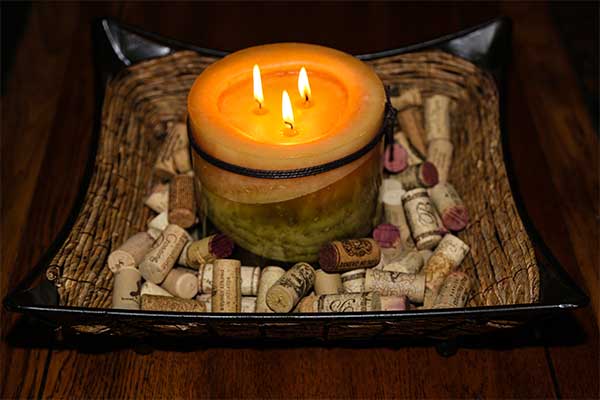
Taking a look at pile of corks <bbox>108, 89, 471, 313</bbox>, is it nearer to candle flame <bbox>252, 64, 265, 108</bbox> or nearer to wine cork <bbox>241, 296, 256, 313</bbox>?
wine cork <bbox>241, 296, 256, 313</bbox>

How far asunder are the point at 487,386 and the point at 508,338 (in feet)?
0.28

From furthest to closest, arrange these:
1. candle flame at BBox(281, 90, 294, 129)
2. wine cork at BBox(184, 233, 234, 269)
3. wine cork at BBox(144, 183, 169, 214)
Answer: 1. wine cork at BBox(144, 183, 169, 214)
2. wine cork at BBox(184, 233, 234, 269)
3. candle flame at BBox(281, 90, 294, 129)

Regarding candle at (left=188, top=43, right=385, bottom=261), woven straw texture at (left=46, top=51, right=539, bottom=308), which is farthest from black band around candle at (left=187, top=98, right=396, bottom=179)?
woven straw texture at (left=46, top=51, right=539, bottom=308)

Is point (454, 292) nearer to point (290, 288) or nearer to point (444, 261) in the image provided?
point (444, 261)

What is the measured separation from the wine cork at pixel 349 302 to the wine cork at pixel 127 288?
0.25m

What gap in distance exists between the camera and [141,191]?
1.28 meters

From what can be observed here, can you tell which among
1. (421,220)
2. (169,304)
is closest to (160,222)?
(169,304)

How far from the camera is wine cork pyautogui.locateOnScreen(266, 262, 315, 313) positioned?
3.47 feet

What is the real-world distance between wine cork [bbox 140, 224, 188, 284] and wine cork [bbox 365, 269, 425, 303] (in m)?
0.27

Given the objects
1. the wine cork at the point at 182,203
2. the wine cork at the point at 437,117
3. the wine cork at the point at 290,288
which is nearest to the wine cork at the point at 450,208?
the wine cork at the point at 437,117

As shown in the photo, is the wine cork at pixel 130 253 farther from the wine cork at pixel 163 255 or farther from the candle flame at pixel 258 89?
the candle flame at pixel 258 89

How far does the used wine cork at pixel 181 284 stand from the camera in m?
1.13

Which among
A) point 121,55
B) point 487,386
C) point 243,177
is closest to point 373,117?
point 243,177

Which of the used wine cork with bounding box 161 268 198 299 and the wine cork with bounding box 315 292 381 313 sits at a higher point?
the used wine cork with bounding box 161 268 198 299
